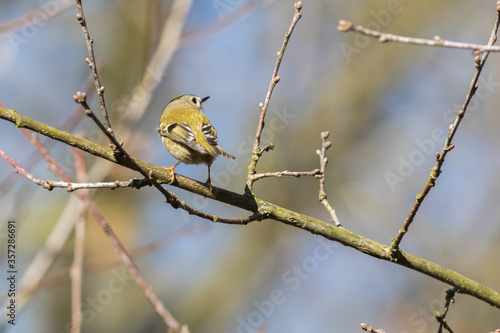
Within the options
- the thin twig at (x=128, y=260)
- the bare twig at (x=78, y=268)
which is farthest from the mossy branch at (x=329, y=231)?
the bare twig at (x=78, y=268)

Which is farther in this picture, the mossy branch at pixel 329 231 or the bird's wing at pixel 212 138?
the bird's wing at pixel 212 138

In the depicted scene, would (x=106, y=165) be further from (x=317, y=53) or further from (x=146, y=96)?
(x=317, y=53)

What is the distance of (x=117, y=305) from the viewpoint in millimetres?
9227

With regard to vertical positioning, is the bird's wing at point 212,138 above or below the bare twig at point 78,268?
above

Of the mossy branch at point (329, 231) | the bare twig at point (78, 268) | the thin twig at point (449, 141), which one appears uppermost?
the thin twig at point (449, 141)

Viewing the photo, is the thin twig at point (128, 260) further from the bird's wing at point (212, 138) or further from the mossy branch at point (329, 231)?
the bird's wing at point (212, 138)

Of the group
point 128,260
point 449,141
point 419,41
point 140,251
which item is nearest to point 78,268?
point 128,260

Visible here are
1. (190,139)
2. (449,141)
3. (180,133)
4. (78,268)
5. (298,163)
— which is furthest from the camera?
(298,163)

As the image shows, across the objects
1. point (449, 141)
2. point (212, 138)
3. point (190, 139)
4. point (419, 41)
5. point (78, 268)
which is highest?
point (212, 138)

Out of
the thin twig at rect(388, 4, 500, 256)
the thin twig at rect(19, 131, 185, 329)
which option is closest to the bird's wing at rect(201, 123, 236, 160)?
the thin twig at rect(19, 131, 185, 329)

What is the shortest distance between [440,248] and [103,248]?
595 centimetres

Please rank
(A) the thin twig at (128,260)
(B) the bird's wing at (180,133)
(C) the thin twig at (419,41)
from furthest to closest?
(B) the bird's wing at (180,133), (A) the thin twig at (128,260), (C) the thin twig at (419,41)

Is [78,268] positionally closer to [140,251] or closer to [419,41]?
[140,251]

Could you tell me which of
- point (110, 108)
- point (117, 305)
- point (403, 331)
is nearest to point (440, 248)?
point (403, 331)
